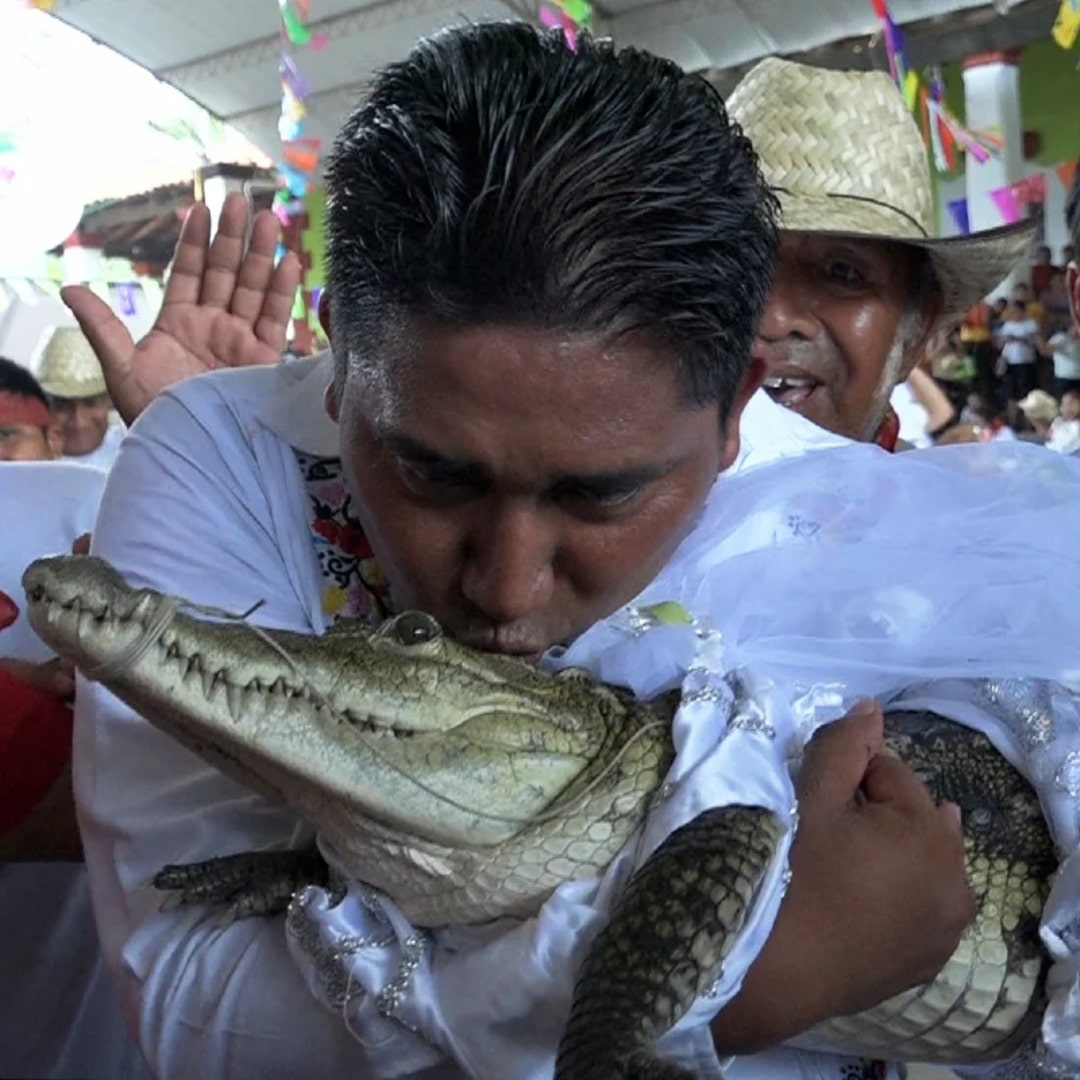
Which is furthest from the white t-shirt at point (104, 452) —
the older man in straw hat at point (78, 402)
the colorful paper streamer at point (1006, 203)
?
the colorful paper streamer at point (1006, 203)

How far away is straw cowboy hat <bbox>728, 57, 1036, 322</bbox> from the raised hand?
59cm

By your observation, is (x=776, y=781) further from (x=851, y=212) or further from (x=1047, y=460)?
(x=851, y=212)

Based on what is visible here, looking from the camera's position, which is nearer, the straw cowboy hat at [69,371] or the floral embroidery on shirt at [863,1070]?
the floral embroidery on shirt at [863,1070]

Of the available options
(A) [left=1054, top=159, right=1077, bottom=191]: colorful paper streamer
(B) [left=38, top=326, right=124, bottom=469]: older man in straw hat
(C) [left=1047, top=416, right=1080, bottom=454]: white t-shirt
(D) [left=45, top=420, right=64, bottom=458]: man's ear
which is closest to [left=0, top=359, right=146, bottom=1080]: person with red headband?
(D) [left=45, top=420, right=64, bottom=458]: man's ear

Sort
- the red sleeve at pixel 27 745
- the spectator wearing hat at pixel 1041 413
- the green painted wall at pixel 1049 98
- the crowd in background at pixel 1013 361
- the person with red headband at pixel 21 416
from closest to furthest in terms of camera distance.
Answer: the red sleeve at pixel 27 745 → the person with red headband at pixel 21 416 → the spectator wearing hat at pixel 1041 413 → the crowd in background at pixel 1013 361 → the green painted wall at pixel 1049 98

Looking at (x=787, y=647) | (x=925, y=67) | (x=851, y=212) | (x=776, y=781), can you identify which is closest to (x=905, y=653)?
(x=787, y=647)

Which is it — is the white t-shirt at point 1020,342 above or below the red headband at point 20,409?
below

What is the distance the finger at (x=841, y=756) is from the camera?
0.85m

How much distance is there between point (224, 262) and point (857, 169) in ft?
2.54

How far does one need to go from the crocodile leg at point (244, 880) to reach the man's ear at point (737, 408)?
1.28ft

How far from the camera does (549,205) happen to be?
807mm

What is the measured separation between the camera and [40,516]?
A: 1512 millimetres

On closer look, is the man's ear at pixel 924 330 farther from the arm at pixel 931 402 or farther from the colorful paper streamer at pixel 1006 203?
the colorful paper streamer at pixel 1006 203

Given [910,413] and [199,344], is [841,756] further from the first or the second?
[910,413]
